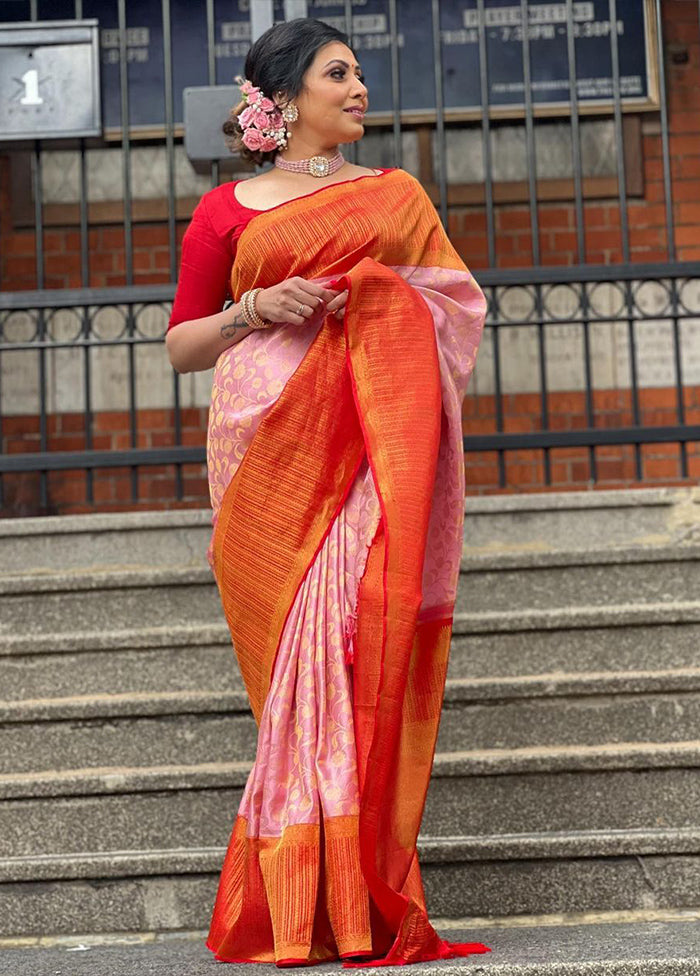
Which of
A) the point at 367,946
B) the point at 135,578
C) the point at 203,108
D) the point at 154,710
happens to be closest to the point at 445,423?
the point at 367,946

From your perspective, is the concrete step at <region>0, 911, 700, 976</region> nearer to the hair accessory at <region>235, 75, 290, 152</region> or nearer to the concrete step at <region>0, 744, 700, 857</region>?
the concrete step at <region>0, 744, 700, 857</region>

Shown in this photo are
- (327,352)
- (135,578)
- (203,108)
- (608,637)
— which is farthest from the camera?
(203,108)

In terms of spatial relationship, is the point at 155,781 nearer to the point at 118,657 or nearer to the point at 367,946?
the point at 118,657

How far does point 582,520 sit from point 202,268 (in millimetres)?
1998

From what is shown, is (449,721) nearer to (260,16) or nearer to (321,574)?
(321,574)

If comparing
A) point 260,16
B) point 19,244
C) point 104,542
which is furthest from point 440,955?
point 19,244

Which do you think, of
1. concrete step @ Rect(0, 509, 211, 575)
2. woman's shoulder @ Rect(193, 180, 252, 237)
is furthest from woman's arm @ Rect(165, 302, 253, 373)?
concrete step @ Rect(0, 509, 211, 575)

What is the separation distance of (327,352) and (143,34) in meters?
4.17

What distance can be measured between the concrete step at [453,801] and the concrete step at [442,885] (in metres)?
0.14

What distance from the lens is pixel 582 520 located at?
439 cm

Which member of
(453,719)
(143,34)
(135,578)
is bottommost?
(453,719)

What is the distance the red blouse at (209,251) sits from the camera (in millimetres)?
2715

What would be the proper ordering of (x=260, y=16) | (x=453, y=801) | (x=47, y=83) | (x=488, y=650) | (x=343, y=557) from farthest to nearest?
(x=47, y=83)
(x=260, y=16)
(x=488, y=650)
(x=453, y=801)
(x=343, y=557)

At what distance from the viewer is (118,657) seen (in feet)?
11.8
